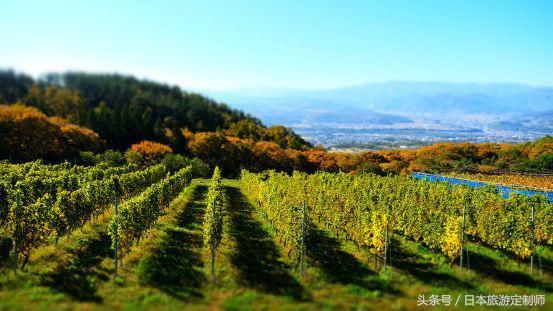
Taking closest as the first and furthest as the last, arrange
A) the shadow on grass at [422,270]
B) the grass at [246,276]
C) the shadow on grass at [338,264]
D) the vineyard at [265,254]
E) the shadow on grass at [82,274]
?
1. the grass at [246,276]
2. the shadow on grass at [82,274]
3. the vineyard at [265,254]
4. the shadow on grass at [338,264]
5. the shadow on grass at [422,270]

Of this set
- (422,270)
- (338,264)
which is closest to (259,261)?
(338,264)

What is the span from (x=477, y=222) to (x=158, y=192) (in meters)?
21.5

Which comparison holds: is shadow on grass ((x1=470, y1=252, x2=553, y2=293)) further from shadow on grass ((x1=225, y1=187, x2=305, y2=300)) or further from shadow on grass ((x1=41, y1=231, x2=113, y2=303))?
shadow on grass ((x1=41, y1=231, x2=113, y2=303))

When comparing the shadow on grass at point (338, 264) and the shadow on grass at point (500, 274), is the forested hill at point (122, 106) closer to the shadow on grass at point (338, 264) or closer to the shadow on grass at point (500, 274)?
the shadow on grass at point (338, 264)

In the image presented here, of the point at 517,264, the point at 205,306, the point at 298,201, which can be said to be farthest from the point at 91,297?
the point at 517,264

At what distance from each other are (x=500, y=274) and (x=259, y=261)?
12.1 meters

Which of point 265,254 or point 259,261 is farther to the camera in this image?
point 265,254

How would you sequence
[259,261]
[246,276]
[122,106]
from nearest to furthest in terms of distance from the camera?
[246,276], [259,261], [122,106]

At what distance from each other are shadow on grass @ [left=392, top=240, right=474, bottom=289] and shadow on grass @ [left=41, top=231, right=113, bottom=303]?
14.2 meters

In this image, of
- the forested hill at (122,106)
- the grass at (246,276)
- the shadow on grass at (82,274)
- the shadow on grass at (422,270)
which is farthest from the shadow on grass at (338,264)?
the forested hill at (122,106)

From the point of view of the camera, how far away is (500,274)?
63.6 feet

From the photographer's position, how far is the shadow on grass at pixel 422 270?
17.9 meters

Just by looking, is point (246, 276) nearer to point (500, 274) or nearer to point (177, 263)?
point (177, 263)

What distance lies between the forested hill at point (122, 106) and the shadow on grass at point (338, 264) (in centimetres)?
3347
